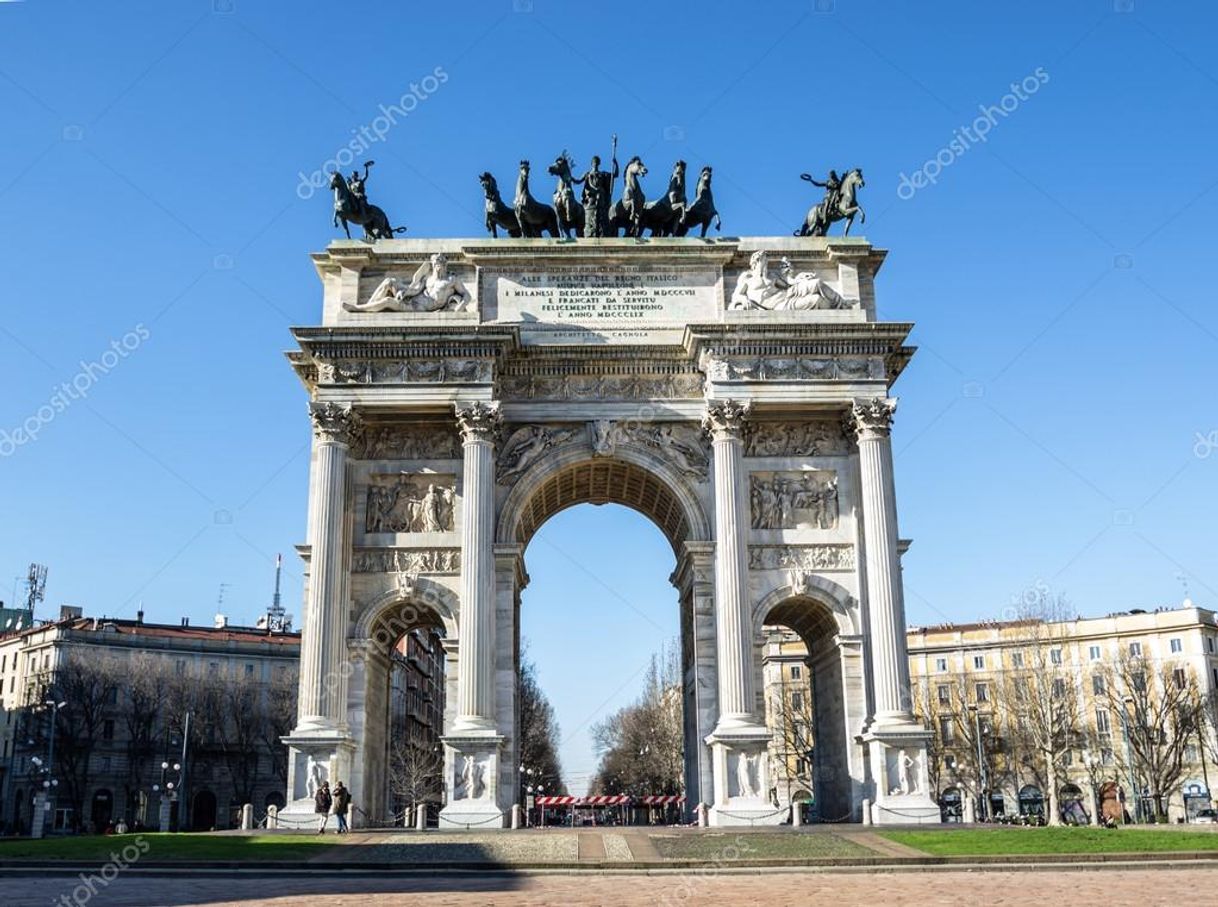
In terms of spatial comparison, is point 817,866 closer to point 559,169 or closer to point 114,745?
point 559,169

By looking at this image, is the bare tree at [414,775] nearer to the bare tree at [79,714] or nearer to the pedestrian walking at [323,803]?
the bare tree at [79,714]

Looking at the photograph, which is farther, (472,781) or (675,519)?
(675,519)

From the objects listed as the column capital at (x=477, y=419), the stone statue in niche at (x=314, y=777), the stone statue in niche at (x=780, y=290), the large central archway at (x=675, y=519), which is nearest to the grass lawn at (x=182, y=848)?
the stone statue in niche at (x=314, y=777)

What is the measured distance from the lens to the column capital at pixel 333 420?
36.0m

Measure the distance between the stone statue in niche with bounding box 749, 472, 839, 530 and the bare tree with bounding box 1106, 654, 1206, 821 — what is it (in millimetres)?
36914

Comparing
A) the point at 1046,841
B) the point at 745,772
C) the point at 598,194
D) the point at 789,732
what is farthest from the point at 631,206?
the point at 789,732

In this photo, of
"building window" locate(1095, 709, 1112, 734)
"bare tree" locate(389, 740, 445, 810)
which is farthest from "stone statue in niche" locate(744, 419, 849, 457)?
"building window" locate(1095, 709, 1112, 734)

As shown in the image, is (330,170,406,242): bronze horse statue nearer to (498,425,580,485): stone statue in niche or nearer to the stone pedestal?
(498,425,580,485): stone statue in niche

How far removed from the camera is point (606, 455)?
122 ft

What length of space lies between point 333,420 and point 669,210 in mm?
12513

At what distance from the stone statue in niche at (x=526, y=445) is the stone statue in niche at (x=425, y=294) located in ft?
13.7

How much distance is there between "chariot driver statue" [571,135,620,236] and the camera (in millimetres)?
39625

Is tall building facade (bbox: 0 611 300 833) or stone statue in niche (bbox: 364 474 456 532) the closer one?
stone statue in niche (bbox: 364 474 456 532)

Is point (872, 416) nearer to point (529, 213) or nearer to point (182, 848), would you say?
point (529, 213)
